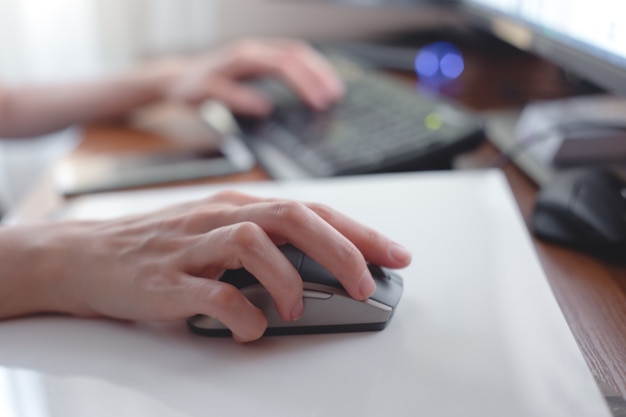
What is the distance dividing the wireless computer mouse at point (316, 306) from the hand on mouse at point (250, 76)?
432 mm

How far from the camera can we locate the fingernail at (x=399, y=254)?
0.45 meters

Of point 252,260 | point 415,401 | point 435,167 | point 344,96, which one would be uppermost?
point 344,96

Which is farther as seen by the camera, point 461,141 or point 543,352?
point 461,141

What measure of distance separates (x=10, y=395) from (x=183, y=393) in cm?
10

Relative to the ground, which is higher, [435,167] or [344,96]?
[344,96]

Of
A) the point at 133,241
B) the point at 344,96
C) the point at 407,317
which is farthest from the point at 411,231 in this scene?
the point at 344,96

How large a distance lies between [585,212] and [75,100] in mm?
707

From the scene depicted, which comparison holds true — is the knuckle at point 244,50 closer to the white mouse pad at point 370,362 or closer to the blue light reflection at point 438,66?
the blue light reflection at point 438,66

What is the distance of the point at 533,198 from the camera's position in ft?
2.03

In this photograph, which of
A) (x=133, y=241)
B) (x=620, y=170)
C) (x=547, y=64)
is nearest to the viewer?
(x=133, y=241)

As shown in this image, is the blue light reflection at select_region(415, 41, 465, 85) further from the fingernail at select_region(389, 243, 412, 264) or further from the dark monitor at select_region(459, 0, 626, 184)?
the fingernail at select_region(389, 243, 412, 264)

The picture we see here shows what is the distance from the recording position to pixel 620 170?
2.05 feet

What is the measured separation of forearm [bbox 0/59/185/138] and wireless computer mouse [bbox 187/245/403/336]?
0.57m

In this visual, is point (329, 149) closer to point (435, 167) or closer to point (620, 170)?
point (435, 167)
